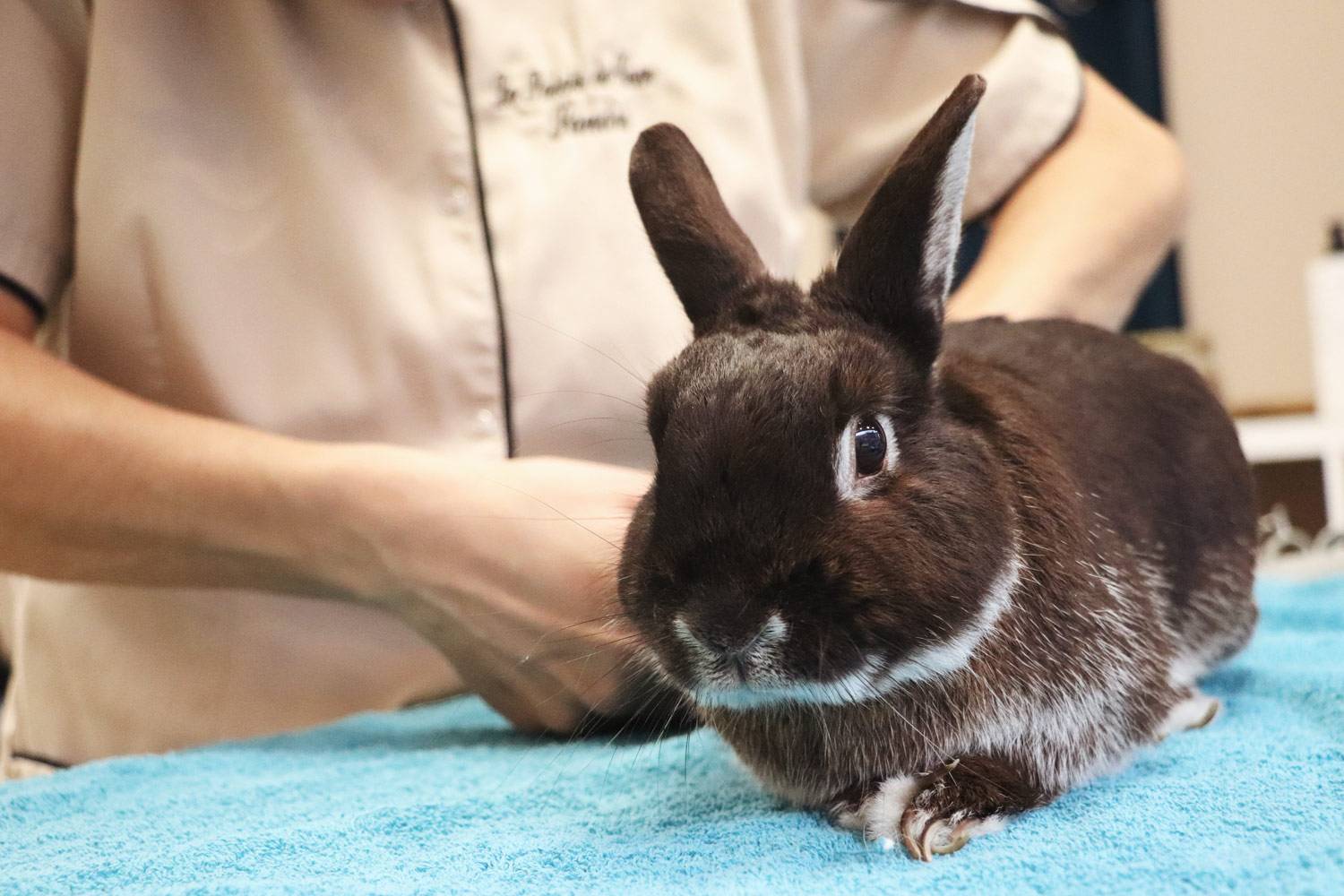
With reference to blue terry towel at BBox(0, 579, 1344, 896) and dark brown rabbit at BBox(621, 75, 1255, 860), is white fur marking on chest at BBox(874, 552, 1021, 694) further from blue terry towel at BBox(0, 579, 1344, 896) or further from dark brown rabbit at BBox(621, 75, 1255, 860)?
blue terry towel at BBox(0, 579, 1344, 896)

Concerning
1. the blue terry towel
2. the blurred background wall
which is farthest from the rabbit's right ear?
the blurred background wall

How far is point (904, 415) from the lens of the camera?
3.26 feet

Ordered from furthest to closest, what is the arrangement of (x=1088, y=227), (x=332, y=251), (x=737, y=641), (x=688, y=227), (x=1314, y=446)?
1. (x=1314, y=446)
2. (x=1088, y=227)
3. (x=332, y=251)
4. (x=688, y=227)
5. (x=737, y=641)

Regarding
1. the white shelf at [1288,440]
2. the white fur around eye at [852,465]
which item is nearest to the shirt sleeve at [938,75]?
the white fur around eye at [852,465]

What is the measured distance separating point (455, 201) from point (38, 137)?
1.67 feet

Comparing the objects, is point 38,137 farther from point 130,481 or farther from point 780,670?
point 780,670

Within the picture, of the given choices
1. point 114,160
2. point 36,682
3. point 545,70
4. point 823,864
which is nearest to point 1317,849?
point 823,864

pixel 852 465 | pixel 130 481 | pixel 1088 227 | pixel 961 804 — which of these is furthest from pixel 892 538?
pixel 1088 227

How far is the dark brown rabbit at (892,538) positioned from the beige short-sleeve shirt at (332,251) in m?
0.48

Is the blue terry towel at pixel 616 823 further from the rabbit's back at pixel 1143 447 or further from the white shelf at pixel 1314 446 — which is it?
the white shelf at pixel 1314 446

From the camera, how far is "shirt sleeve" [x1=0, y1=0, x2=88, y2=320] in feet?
4.50

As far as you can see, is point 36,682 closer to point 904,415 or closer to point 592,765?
point 592,765

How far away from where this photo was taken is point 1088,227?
1793 mm

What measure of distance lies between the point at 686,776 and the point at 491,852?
11.5 inches
